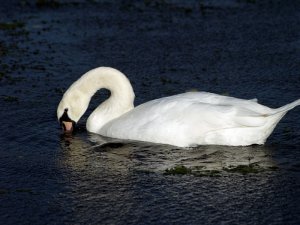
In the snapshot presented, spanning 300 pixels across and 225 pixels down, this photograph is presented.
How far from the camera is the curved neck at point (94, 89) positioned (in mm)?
8836

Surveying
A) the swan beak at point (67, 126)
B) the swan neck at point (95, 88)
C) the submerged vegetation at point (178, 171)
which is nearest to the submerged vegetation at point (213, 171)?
the submerged vegetation at point (178, 171)

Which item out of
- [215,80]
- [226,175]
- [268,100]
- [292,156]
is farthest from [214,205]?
[215,80]

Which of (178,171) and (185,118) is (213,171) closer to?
(178,171)

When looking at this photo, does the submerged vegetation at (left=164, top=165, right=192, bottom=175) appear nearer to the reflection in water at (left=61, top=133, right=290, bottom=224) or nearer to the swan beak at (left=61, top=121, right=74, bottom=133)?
the reflection in water at (left=61, top=133, right=290, bottom=224)

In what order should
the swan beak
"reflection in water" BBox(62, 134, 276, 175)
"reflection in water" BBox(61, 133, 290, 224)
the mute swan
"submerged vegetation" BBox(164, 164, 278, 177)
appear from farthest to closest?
the swan beak
the mute swan
"reflection in water" BBox(62, 134, 276, 175)
"submerged vegetation" BBox(164, 164, 278, 177)
"reflection in water" BBox(61, 133, 290, 224)

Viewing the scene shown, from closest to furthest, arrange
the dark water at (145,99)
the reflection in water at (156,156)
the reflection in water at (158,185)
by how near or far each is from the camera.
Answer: the reflection in water at (158,185)
the dark water at (145,99)
the reflection in water at (156,156)

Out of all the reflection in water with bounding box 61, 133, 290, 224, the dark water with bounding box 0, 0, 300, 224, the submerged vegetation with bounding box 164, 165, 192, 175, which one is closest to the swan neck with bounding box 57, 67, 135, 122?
the dark water with bounding box 0, 0, 300, 224

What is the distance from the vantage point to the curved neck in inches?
348

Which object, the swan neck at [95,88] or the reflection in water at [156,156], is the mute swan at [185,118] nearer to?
the swan neck at [95,88]

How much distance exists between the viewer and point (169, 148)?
8.05 m

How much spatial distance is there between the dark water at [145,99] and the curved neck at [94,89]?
A: 253mm

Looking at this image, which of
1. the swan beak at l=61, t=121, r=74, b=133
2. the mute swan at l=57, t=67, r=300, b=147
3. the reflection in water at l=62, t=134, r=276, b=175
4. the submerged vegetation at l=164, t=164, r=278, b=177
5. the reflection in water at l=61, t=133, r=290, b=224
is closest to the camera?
the reflection in water at l=61, t=133, r=290, b=224

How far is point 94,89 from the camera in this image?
8.97 metres

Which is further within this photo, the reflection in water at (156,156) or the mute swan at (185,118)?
the mute swan at (185,118)
